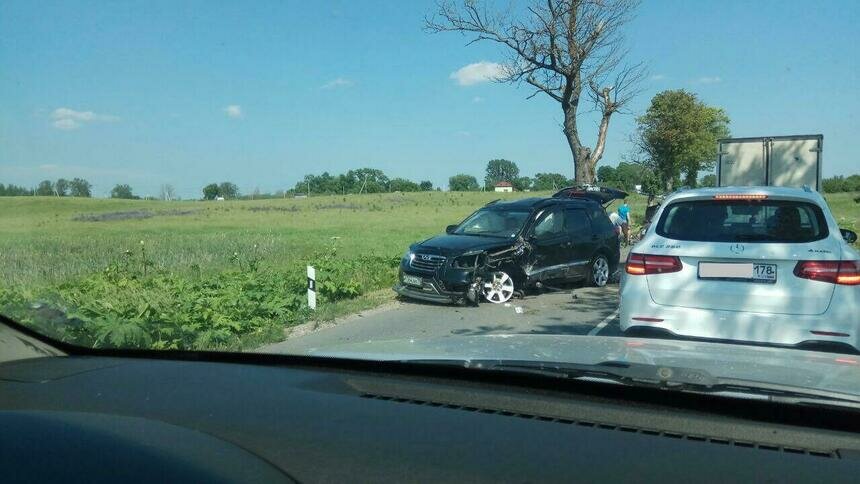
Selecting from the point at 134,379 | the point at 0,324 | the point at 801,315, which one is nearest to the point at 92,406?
the point at 134,379

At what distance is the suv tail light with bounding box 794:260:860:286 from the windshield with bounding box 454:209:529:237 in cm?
Result: 635

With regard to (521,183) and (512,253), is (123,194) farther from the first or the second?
(512,253)

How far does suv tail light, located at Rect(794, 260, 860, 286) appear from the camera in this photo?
5.73m

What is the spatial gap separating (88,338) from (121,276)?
6868 mm

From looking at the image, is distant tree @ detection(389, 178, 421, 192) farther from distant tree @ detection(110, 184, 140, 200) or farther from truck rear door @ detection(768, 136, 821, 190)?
truck rear door @ detection(768, 136, 821, 190)

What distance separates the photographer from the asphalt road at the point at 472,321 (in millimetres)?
8906

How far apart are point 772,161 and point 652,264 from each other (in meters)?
14.0

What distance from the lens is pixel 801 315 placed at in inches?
227

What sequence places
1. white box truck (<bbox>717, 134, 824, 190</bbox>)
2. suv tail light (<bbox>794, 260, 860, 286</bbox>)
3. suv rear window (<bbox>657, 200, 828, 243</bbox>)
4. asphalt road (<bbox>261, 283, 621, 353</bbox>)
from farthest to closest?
white box truck (<bbox>717, 134, 824, 190</bbox>), asphalt road (<bbox>261, 283, 621, 353</bbox>), suv rear window (<bbox>657, 200, 828, 243</bbox>), suv tail light (<bbox>794, 260, 860, 286</bbox>)

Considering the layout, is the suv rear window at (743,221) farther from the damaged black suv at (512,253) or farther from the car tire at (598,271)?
the car tire at (598,271)

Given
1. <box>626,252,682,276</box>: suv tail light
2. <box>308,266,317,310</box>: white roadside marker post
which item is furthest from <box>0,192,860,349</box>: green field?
<box>626,252,682,276</box>: suv tail light

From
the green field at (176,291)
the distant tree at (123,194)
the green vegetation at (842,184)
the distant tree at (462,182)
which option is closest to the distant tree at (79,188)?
the distant tree at (123,194)

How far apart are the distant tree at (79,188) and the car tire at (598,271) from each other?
173ft

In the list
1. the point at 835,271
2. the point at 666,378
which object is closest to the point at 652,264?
the point at 835,271
